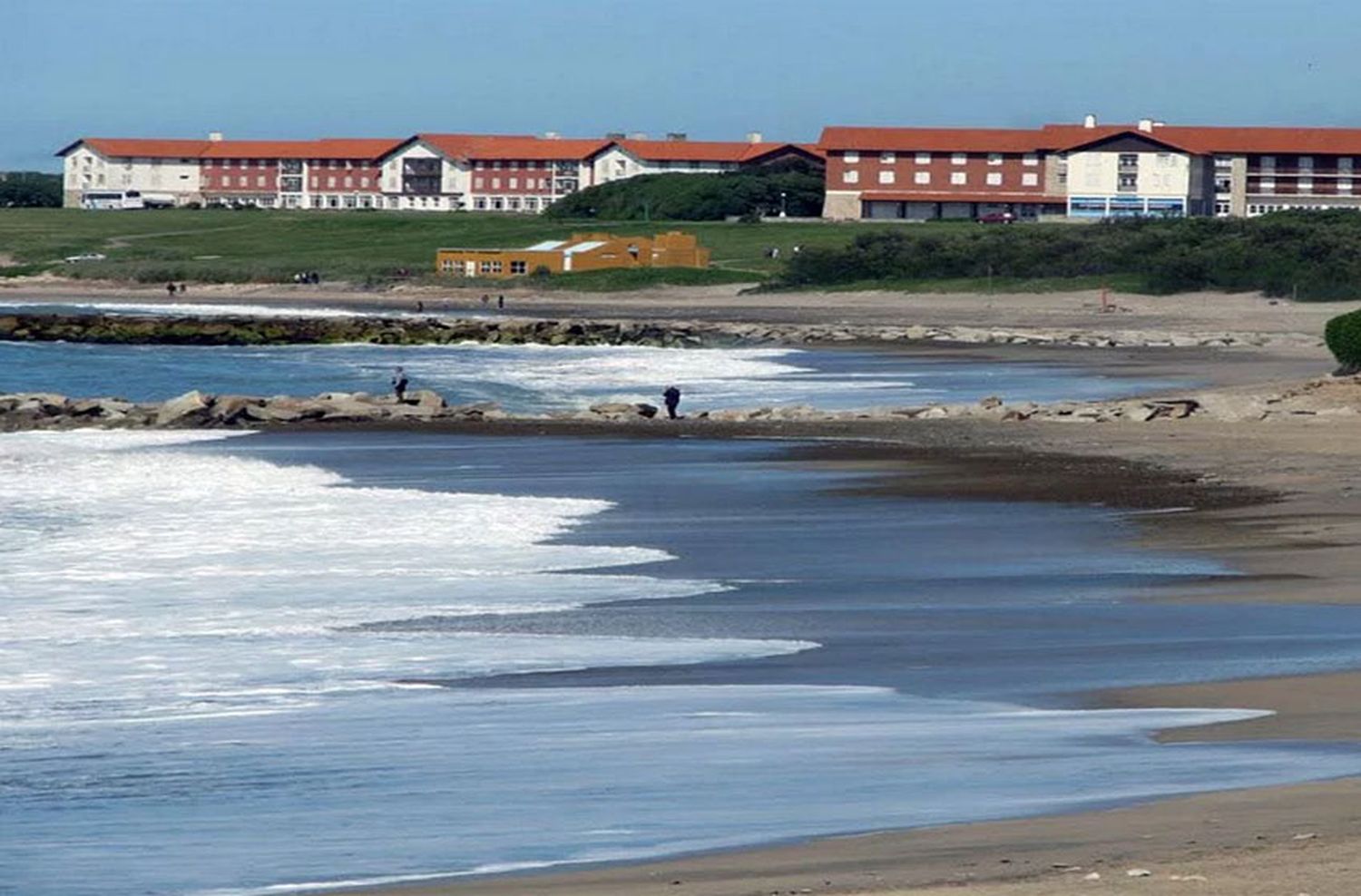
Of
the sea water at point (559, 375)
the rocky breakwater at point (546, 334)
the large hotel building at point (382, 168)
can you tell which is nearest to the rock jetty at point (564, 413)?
the sea water at point (559, 375)

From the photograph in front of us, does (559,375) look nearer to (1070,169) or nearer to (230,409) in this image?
(230,409)

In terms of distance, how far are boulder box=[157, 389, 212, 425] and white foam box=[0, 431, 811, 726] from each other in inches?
333

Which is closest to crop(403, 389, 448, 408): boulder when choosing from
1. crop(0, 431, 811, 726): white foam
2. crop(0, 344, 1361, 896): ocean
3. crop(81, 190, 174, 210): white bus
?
crop(0, 431, 811, 726): white foam

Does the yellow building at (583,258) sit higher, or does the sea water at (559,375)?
the yellow building at (583,258)

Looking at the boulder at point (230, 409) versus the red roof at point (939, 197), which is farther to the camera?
the red roof at point (939, 197)

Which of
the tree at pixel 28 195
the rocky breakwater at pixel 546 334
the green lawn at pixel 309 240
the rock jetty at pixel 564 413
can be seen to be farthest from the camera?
the tree at pixel 28 195

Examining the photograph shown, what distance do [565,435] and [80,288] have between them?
8436 cm

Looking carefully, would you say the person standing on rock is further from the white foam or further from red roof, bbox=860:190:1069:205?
red roof, bbox=860:190:1069:205

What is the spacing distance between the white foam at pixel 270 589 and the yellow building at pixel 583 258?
8113cm

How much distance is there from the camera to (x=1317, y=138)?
12788 cm

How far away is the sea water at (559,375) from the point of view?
43.9 metres

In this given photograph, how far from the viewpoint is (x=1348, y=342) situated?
38094mm

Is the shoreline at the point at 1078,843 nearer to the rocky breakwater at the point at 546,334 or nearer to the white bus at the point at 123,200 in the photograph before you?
the rocky breakwater at the point at 546,334

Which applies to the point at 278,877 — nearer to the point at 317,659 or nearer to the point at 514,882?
the point at 514,882
